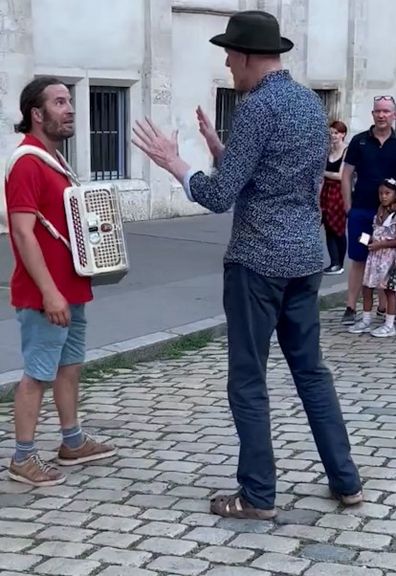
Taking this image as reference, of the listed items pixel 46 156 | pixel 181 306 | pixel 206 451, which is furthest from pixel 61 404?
pixel 181 306

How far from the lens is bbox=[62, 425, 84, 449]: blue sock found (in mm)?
5102

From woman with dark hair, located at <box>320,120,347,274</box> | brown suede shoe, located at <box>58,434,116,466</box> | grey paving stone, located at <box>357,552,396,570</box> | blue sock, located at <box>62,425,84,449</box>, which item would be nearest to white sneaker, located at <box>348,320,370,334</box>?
woman with dark hair, located at <box>320,120,347,274</box>

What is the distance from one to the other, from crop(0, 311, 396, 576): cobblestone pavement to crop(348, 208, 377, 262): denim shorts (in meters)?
1.92

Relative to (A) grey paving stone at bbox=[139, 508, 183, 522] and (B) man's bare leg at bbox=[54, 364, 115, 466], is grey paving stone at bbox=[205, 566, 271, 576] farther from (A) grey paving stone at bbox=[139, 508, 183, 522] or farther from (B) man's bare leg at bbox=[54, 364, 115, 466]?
(B) man's bare leg at bbox=[54, 364, 115, 466]

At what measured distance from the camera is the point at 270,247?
4.18 m

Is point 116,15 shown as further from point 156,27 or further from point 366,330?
point 366,330

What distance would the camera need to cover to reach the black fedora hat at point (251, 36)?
4.13 meters

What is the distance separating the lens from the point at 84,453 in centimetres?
515

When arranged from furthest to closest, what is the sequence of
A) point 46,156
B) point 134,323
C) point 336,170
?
1. point 336,170
2. point 134,323
3. point 46,156

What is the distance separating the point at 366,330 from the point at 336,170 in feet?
9.11

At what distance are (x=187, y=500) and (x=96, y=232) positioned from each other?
1266mm

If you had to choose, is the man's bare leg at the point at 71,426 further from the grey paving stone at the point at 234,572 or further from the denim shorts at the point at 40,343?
the grey paving stone at the point at 234,572

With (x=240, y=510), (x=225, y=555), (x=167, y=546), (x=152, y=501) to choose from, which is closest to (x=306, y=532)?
(x=240, y=510)

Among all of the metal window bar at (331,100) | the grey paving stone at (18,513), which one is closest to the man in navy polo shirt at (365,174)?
the grey paving stone at (18,513)
